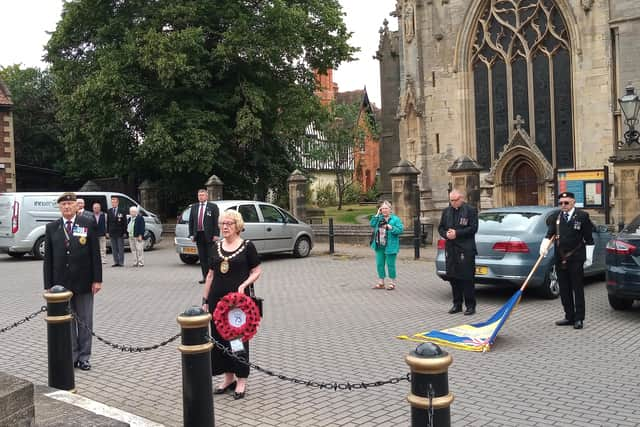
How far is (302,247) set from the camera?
1962cm

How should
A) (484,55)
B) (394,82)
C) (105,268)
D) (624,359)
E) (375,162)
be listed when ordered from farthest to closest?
(375,162), (394,82), (484,55), (105,268), (624,359)

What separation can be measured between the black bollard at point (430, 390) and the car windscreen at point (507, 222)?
26.7 feet

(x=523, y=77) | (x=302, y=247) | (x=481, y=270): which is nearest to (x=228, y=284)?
(x=481, y=270)

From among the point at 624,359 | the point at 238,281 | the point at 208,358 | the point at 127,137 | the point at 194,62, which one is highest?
the point at 194,62

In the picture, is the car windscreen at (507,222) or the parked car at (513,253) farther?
the car windscreen at (507,222)

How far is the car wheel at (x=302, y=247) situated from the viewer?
1941 centimetres

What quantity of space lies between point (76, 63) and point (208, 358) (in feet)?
93.5

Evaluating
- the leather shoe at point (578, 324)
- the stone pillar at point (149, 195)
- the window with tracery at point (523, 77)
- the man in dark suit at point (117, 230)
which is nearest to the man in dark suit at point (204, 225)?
the man in dark suit at point (117, 230)

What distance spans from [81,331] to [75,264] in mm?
711

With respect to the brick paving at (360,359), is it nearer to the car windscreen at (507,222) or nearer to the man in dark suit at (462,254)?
the man in dark suit at (462,254)

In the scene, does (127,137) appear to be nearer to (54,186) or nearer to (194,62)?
(194,62)

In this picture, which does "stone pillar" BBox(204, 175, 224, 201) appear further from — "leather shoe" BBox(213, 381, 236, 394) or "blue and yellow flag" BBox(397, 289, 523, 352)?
"leather shoe" BBox(213, 381, 236, 394)

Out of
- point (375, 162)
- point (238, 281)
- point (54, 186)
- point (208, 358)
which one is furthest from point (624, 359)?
point (375, 162)

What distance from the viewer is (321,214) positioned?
113ft
